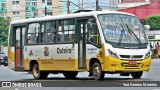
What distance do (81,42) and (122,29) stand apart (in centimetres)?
185

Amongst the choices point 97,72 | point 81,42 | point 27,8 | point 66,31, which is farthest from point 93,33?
point 27,8

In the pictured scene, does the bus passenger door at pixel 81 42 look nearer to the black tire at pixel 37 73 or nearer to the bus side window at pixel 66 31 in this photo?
the bus side window at pixel 66 31

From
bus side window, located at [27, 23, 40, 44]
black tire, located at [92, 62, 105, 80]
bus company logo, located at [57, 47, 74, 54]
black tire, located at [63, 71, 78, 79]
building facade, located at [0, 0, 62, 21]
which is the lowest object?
black tire, located at [63, 71, 78, 79]

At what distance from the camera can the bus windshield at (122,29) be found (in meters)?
20.7

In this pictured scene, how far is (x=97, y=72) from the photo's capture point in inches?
818

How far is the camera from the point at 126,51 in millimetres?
20375

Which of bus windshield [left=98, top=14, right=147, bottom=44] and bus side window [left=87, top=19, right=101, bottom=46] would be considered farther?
bus side window [left=87, top=19, right=101, bottom=46]

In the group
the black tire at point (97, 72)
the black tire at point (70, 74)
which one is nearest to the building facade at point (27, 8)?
the black tire at point (70, 74)

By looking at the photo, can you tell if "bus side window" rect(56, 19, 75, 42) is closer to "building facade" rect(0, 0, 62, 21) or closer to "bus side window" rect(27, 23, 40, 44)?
"bus side window" rect(27, 23, 40, 44)

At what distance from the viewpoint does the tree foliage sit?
87.3 metres

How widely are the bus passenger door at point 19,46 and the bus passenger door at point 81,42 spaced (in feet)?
16.1

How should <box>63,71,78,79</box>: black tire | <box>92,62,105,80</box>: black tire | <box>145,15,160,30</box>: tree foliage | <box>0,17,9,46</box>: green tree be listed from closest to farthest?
<box>92,62,105,80</box>: black tire → <box>63,71,78,79</box>: black tire → <box>145,15,160,30</box>: tree foliage → <box>0,17,9,46</box>: green tree

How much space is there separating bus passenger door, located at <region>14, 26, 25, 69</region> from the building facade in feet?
255

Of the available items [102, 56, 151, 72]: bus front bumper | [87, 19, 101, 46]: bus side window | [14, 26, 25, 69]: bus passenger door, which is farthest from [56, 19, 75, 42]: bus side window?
[14, 26, 25, 69]: bus passenger door
